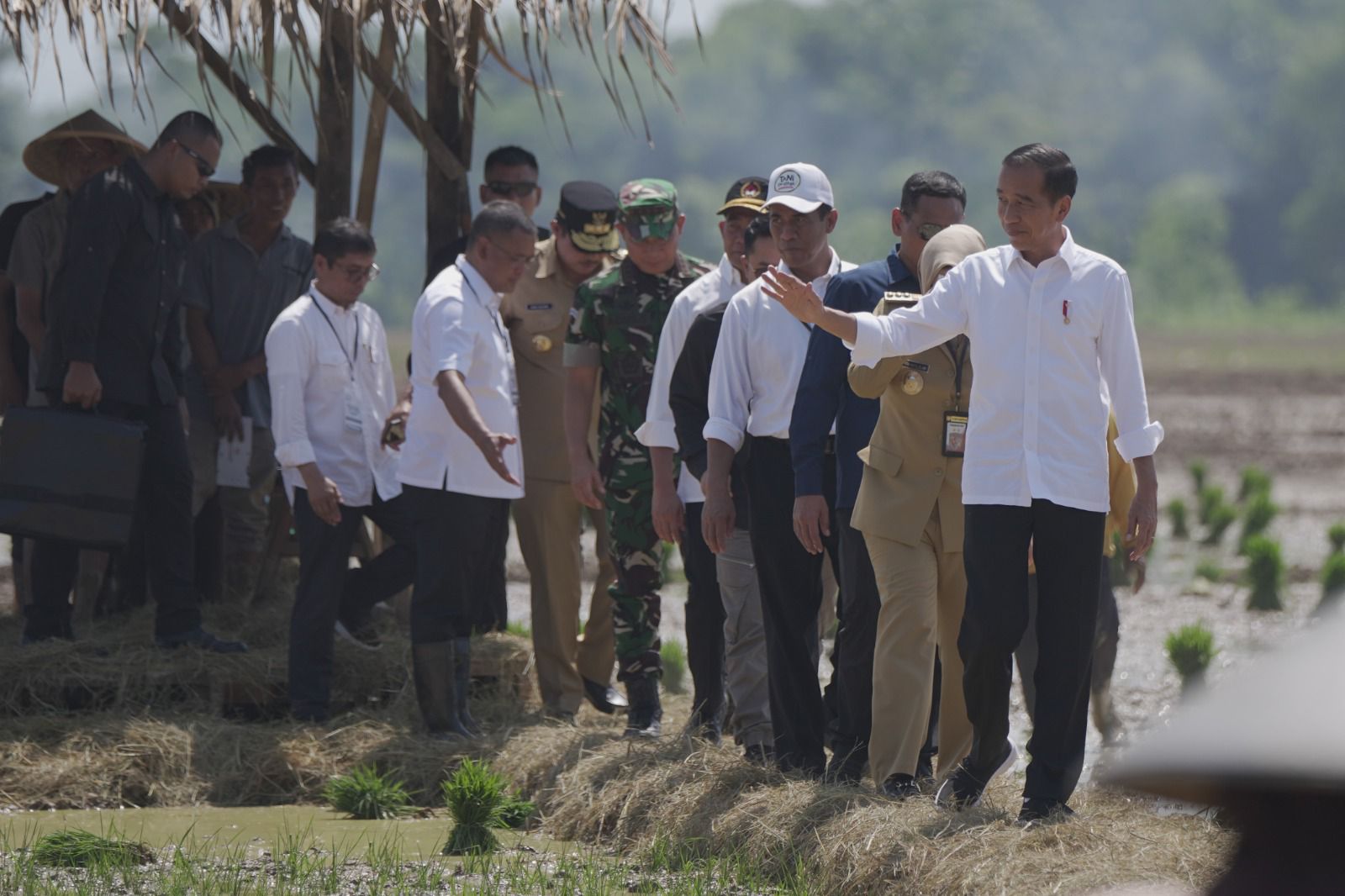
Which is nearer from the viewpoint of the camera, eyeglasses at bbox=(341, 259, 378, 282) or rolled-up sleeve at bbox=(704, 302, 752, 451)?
rolled-up sleeve at bbox=(704, 302, 752, 451)

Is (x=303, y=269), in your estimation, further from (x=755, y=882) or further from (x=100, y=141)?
(x=755, y=882)

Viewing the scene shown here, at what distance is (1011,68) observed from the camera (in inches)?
4970

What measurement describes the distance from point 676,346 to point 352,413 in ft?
4.19

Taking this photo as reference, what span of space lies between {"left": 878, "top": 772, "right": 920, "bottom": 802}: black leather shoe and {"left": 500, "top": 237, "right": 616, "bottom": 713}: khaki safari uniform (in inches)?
85.8

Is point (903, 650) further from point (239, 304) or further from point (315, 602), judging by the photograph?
point (239, 304)

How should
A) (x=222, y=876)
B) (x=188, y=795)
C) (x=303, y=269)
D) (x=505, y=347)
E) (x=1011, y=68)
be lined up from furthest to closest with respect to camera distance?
1. (x=1011, y=68)
2. (x=303, y=269)
3. (x=505, y=347)
4. (x=188, y=795)
5. (x=222, y=876)

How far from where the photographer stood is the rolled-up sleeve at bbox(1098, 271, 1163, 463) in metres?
4.53

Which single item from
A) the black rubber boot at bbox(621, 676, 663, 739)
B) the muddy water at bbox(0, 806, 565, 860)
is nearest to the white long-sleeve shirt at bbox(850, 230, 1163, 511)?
the muddy water at bbox(0, 806, 565, 860)

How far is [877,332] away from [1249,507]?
9846 mm

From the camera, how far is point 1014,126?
11138cm

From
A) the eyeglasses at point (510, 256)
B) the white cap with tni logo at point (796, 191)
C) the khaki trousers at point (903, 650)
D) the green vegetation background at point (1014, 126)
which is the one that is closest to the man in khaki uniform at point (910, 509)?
the khaki trousers at point (903, 650)

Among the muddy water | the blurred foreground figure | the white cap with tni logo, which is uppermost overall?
the white cap with tni logo

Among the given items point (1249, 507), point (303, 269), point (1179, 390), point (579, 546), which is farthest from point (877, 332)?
point (1179, 390)

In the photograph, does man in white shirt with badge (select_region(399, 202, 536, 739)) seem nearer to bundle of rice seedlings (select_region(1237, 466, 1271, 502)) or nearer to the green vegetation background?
bundle of rice seedlings (select_region(1237, 466, 1271, 502))
